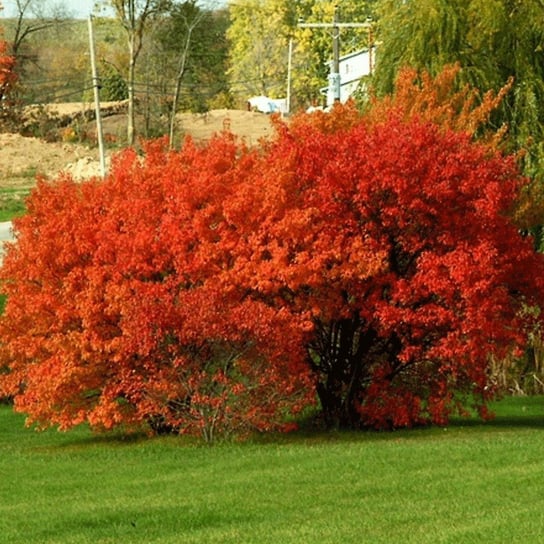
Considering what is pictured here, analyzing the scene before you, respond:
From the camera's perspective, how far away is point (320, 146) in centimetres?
2222

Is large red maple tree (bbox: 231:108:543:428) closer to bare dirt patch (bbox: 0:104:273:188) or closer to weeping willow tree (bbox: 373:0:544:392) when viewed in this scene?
weeping willow tree (bbox: 373:0:544:392)

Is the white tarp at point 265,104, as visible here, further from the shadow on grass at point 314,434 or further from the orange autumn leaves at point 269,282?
the orange autumn leaves at point 269,282

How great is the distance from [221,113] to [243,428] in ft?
210

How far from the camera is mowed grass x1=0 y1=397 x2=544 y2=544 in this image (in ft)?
40.0

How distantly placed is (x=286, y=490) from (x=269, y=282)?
21.2 feet

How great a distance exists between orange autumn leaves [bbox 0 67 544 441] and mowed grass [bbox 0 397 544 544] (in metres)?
0.82

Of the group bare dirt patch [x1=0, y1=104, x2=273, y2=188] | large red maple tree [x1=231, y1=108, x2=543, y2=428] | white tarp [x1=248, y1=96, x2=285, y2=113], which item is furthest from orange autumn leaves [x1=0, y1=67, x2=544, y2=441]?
white tarp [x1=248, y1=96, x2=285, y2=113]

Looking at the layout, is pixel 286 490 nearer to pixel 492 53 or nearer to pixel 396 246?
pixel 396 246

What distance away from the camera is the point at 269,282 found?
21250 mm

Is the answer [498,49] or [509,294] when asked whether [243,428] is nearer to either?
[509,294]

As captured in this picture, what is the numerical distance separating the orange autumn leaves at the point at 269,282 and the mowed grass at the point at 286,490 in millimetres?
821

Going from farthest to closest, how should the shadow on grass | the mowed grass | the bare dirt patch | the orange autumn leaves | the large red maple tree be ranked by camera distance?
the bare dirt patch
the shadow on grass
the large red maple tree
the orange autumn leaves
the mowed grass

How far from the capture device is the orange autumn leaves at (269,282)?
69.5 ft

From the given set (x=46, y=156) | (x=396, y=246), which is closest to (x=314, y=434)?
(x=396, y=246)
